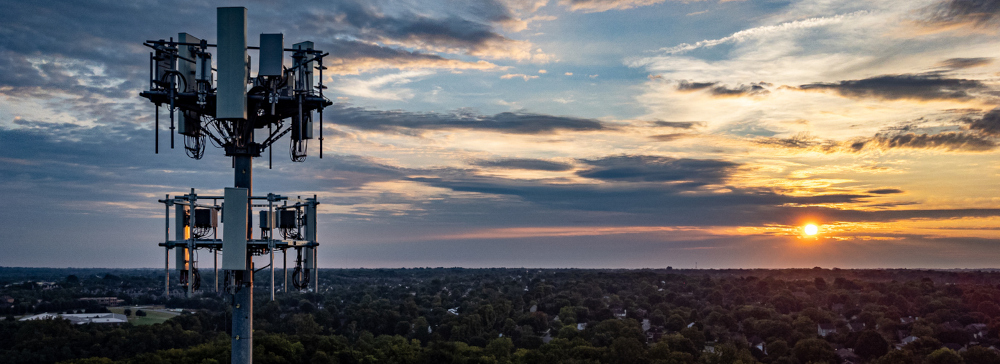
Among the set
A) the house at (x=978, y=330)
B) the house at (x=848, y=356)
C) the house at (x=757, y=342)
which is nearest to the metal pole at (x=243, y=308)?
the house at (x=848, y=356)

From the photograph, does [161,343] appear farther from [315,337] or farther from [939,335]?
[939,335]

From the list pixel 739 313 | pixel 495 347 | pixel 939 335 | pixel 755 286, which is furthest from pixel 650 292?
pixel 495 347

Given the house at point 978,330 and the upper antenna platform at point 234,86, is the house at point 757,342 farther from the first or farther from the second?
the upper antenna platform at point 234,86

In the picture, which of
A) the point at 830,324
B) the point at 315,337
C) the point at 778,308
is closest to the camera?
the point at 315,337

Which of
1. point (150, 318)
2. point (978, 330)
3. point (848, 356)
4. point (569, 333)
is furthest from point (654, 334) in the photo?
point (150, 318)

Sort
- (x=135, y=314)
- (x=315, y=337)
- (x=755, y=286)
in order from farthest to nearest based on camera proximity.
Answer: (x=755, y=286) < (x=135, y=314) < (x=315, y=337)

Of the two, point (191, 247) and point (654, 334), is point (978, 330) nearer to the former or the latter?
point (654, 334)

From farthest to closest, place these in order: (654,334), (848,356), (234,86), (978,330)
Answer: (654,334) → (978,330) → (848,356) → (234,86)

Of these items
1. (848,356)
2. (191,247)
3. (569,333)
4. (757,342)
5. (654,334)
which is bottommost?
(757,342)

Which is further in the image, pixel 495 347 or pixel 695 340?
pixel 695 340
